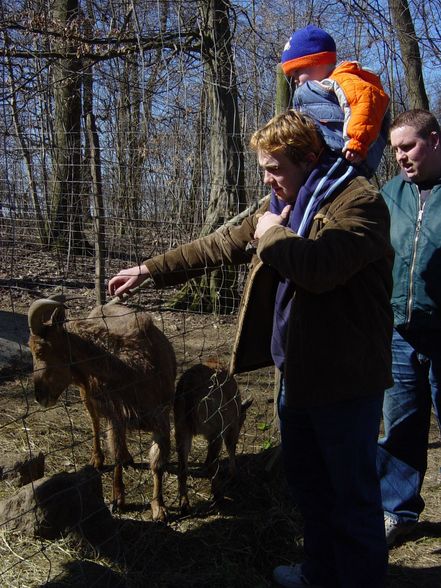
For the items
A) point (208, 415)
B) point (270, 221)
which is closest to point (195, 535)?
point (208, 415)

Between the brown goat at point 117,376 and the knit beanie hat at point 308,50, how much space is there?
2002mm

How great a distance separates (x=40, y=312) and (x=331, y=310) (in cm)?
218

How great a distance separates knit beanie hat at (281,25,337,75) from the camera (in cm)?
390

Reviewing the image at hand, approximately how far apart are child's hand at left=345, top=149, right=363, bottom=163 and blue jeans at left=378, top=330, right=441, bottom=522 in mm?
1195

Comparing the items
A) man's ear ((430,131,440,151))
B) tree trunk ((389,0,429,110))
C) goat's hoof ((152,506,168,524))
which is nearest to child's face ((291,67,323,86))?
man's ear ((430,131,440,151))

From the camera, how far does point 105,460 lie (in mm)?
5367

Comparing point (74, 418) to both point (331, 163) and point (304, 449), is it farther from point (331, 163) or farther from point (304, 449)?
point (331, 163)

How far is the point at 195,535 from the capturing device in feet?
13.5

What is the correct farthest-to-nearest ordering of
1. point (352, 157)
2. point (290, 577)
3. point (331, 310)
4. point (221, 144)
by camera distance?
point (221, 144)
point (290, 577)
point (352, 157)
point (331, 310)

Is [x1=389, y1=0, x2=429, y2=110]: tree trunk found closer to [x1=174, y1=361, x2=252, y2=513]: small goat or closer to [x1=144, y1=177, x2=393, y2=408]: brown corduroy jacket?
[x1=174, y1=361, x2=252, y2=513]: small goat

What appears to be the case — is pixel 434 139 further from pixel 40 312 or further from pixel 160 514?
pixel 160 514

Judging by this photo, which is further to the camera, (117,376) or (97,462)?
(97,462)

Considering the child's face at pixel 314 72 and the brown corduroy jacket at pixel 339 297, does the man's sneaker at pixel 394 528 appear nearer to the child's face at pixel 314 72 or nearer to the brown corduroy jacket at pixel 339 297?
the brown corduroy jacket at pixel 339 297

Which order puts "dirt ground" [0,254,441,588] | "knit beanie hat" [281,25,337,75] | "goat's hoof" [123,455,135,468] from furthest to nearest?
"goat's hoof" [123,455,135,468] → "knit beanie hat" [281,25,337,75] → "dirt ground" [0,254,441,588]
